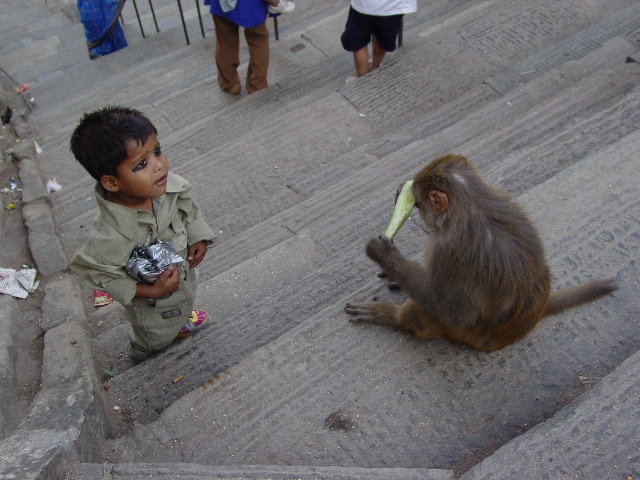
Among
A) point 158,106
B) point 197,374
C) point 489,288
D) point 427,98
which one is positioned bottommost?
point 158,106

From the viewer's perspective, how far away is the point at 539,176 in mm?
3736

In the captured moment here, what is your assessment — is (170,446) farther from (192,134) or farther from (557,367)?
(192,134)

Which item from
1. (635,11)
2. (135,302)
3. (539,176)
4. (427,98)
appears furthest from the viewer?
(635,11)

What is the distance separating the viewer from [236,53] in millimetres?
6137

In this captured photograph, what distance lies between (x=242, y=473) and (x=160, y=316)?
1165mm

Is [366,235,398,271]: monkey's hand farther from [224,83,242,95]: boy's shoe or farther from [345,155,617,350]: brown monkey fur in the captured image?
[224,83,242,95]: boy's shoe

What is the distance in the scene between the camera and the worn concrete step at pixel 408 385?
2.54 meters

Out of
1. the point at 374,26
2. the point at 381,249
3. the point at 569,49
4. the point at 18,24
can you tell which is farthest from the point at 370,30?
the point at 18,24

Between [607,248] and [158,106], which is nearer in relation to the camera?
[607,248]

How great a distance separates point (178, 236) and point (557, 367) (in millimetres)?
1969

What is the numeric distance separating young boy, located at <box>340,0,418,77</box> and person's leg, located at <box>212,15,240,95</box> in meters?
1.17

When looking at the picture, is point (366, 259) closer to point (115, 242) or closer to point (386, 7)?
point (115, 242)

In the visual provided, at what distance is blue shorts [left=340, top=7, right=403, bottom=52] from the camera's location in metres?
5.49

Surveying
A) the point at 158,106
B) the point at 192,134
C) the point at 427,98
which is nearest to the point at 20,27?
the point at 158,106
